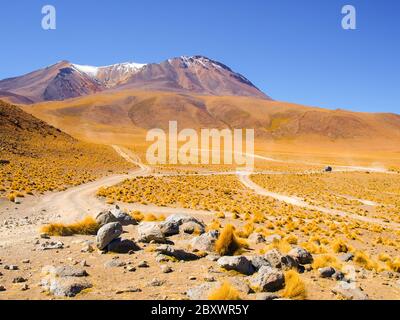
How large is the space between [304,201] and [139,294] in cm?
3005

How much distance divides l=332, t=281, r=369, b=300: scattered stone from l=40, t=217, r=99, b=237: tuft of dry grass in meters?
9.60

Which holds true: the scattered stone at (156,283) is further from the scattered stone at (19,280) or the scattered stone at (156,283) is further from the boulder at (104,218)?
the boulder at (104,218)

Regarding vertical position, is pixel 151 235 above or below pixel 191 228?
above

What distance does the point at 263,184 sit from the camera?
1983 inches

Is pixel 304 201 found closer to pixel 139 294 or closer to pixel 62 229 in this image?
pixel 62 229

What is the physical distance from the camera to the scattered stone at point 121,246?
41.0ft

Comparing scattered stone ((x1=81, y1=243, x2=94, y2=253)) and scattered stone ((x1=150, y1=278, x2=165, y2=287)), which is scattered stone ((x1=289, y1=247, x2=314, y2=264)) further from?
scattered stone ((x1=81, y1=243, x2=94, y2=253))

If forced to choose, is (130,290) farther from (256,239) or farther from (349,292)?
(256,239)

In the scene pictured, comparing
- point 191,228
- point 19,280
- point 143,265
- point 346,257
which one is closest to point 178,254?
point 143,265

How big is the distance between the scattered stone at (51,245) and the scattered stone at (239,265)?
5.64 meters

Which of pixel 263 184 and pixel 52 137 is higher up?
pixel 52 137

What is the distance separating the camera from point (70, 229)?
15.4 meters

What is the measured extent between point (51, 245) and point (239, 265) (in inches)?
255
